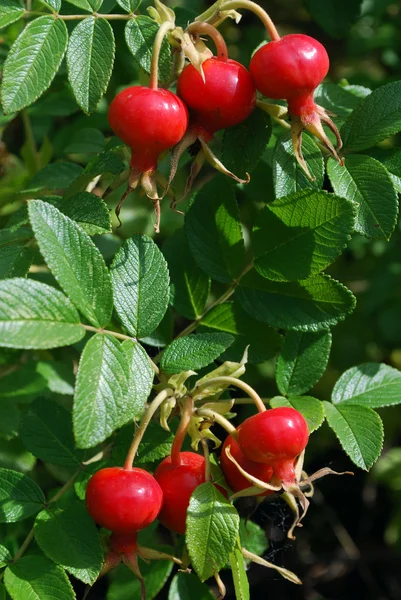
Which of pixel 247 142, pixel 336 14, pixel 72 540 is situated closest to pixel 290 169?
pixel 247 142

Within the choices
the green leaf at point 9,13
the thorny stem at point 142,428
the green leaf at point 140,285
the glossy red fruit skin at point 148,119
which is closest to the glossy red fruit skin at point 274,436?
the thorny stem at point 142,428

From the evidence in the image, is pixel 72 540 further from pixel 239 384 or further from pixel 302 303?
pixel 302 303

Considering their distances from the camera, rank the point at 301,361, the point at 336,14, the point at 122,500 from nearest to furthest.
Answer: the point at 122,500 < the point at 301,361 < the point at 336,14

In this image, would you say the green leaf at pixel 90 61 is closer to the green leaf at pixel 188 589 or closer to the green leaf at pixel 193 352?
the green leaf at pixel 193 352

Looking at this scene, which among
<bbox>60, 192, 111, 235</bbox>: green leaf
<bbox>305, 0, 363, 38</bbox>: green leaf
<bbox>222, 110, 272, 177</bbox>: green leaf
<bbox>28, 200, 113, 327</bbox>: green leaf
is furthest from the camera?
<bbox>305, 0, 363, 38</bbox>: green leaf

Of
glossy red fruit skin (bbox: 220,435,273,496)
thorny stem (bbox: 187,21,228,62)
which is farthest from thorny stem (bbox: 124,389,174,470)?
thorny stem (bbox: 187,21,228,62)

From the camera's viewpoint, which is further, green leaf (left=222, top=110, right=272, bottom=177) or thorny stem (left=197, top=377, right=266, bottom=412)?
green leaf (left=222, top=110, right=272, bottom=177)

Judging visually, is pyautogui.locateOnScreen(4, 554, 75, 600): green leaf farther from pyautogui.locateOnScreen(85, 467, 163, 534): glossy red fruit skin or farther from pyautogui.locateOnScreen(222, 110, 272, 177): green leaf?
pyautogui.locateOnScreen(222, 110, 272, 177): green leaf

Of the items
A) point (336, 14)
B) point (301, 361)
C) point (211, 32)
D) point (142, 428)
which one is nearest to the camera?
point (142, 428)
